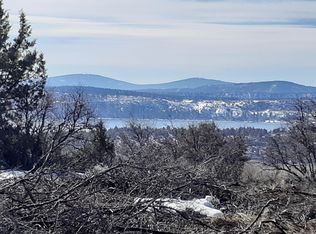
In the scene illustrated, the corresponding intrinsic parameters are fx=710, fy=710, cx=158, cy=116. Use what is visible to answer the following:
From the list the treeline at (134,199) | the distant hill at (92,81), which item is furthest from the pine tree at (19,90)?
the distant hill at (92,81)

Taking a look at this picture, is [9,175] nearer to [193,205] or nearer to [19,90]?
[193,205]

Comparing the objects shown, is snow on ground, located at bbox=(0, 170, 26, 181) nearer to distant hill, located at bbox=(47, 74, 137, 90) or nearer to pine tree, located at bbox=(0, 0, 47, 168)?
pine tree, located at bbox=(0, 0, 47, 168)

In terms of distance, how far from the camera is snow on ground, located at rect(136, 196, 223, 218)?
6.06 meters

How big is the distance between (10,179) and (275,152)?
3014cm

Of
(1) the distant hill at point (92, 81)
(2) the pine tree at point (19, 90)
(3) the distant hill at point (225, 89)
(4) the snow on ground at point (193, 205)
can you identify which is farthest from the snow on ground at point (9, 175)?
(3) the distant hill at point (225, 89)

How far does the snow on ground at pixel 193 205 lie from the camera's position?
6056mm

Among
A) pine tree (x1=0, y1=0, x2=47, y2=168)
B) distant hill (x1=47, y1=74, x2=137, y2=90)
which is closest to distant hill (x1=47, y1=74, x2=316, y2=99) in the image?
distant hill (x1=47, y1=74, x2=137, y2=90)

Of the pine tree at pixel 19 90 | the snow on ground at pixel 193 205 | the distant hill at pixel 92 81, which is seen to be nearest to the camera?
the snow on ground at pixel 193 205

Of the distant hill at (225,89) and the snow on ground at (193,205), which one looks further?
the distant hill at (225,89)

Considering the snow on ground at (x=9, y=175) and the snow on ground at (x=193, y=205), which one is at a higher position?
the snow on ground at (x=9, y=175)

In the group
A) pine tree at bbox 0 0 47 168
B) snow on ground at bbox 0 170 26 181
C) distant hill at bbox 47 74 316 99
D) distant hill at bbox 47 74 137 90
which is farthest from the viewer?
distant hill at bbox 47 74 316 99

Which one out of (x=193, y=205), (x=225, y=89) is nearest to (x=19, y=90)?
(x=193, y=205)

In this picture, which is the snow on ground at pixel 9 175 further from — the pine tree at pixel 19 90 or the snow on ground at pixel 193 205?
the pine tree at pixel 19 90

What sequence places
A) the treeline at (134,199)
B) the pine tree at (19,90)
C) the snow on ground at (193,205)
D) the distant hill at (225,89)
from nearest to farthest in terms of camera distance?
the treeline at (134,199) → the snow on ground at (193,205) → the pine tree at (19,90) → the distant hill at (225,89)
